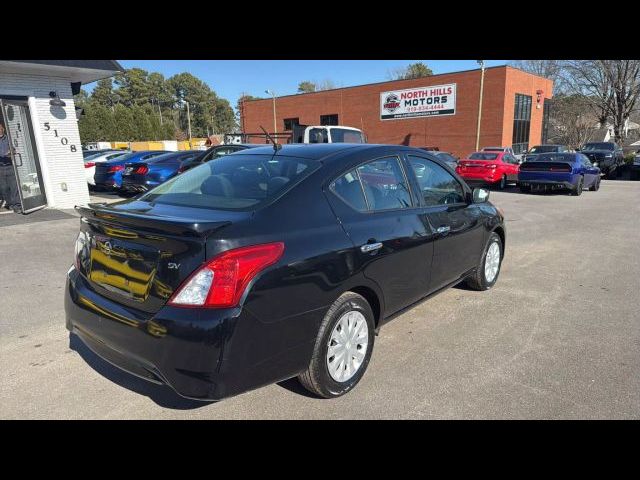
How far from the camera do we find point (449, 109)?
105 ft

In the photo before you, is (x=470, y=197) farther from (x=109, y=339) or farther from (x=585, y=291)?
(x=109, y=339)

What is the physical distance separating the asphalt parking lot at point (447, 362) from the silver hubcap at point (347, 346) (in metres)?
0.18

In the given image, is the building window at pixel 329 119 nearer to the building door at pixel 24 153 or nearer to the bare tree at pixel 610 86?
the bare tree at pixel 610 86

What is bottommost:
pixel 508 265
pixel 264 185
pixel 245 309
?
pixel 508 265

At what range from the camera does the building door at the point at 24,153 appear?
30.3 ft

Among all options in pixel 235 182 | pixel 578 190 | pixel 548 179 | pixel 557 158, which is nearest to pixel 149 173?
pixel 235 182

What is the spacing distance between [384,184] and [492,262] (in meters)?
2.37

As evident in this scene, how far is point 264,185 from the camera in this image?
9.70 ft

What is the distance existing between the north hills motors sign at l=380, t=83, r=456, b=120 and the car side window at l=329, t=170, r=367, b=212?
31617 mm

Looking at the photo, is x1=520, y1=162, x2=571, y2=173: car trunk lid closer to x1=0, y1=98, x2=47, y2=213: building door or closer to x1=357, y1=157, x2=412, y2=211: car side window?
x1=357, y1=157, x2=412, y2=211: car side window

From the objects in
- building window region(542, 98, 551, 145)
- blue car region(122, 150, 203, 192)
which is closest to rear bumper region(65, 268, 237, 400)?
blue car region(122, 150, 203, 192)

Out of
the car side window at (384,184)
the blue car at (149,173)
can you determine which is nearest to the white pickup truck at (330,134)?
the blue car at (149,173)
